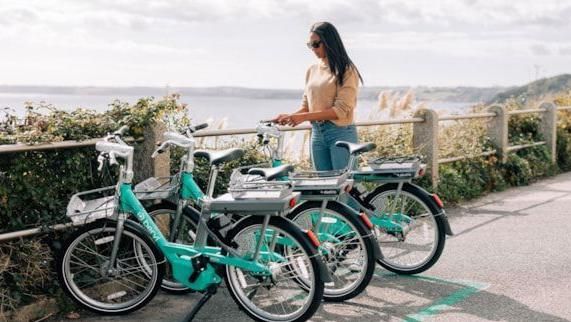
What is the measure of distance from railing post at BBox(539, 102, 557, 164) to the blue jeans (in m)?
7.99

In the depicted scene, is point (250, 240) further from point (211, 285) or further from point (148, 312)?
point (148, 312)

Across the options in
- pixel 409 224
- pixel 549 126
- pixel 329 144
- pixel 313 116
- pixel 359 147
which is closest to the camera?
pixel 359 147

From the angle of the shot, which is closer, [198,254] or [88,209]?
[198,254]

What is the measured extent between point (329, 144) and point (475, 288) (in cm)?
162

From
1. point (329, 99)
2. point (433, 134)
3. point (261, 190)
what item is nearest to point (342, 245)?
point (261, 190)

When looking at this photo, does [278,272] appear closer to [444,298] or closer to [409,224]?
[444,298]

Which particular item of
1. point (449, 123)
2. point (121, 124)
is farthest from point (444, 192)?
point (121, 124)

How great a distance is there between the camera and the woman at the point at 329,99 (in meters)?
6.60

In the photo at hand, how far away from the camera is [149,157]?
6.38m

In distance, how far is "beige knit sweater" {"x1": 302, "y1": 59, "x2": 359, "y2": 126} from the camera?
6621 millimetres

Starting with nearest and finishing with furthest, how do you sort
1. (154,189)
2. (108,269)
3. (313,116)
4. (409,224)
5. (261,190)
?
(261,190) → (108,269) → (154,189) → (409,224) → (313,116)

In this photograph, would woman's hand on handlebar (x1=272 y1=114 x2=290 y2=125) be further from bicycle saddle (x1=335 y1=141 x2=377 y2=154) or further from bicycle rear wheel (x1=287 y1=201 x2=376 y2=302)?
bicycle rear wheel (x1=287 y1=201 x2=376 y2=302)

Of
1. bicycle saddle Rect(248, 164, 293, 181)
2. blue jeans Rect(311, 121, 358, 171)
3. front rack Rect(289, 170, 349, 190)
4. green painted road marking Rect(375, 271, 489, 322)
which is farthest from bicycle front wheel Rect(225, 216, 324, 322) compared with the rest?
blue jeans Rect(311, 121, 358, 171)

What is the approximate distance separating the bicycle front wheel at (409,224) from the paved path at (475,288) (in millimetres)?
120
